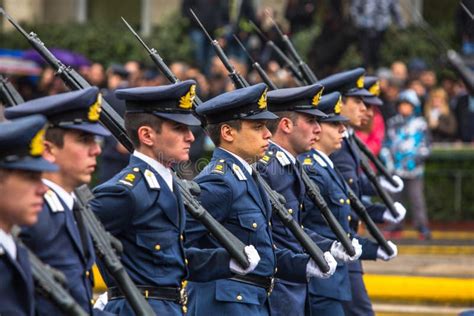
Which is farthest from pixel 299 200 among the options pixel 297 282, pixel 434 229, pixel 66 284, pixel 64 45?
pixel 64 45

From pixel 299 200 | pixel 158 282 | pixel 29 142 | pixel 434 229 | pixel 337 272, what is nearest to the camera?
pixel 29 142

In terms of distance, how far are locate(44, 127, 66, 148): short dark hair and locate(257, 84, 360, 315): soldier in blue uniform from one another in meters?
2.59

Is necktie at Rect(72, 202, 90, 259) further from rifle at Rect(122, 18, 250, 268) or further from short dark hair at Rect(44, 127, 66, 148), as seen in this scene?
rifle at Rect(122, 18, 250, 268)

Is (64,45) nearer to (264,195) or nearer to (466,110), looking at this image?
(466,110)

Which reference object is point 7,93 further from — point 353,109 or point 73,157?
point 353,109

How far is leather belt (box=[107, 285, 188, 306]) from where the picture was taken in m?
7.18

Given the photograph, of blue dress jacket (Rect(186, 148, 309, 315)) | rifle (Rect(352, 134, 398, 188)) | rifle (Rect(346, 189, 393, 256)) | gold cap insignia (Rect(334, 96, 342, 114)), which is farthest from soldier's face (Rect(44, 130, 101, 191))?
rifle (Rect(352, 134, 398, 188))

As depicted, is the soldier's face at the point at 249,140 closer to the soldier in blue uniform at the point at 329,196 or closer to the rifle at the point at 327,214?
the rifle at the point at 327,214

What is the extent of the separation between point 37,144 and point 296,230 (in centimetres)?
275

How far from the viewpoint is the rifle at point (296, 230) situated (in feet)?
27.0

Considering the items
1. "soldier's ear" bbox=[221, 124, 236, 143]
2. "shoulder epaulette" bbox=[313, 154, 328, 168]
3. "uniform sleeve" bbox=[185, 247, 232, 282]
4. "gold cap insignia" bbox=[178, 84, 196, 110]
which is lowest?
"shoulder epaulette" bbox=[313, 154, 328, 168]

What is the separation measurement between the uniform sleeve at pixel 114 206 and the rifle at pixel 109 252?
1.48ft

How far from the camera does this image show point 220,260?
7.50 meters

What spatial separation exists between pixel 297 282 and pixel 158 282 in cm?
148
